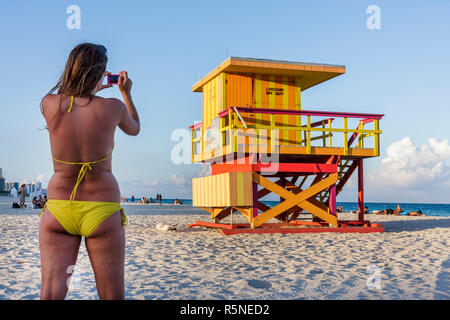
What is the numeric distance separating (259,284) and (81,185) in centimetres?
398

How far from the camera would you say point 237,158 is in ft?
42.7

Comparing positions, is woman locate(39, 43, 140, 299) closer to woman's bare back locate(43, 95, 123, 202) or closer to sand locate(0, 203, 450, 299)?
woman's bare back locate(43, 95, 123, 202)

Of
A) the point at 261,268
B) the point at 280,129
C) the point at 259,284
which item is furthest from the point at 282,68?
the point at 259,284

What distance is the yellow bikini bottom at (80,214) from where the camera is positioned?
2459 millimetres

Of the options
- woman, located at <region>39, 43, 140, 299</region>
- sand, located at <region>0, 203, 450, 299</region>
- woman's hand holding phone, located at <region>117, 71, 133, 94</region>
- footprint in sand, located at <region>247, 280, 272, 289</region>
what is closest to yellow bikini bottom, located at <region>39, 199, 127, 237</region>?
woman, located at <region>39, 43, 140, 299</region>

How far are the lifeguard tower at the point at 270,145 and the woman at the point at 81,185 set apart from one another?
949 cm

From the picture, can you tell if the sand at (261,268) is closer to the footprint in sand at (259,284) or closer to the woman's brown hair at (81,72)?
the footprint in sand at (259,284)

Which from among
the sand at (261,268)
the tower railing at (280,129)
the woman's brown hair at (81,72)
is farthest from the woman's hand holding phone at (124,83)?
the tower railing at (280,129)

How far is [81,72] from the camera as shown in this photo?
8.23 feet

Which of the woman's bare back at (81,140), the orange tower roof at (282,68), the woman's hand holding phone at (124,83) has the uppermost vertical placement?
the orange tower roof at (282,68)

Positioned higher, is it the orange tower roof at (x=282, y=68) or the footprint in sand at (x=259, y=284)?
the orange tower roof at (x=282, y=68)
